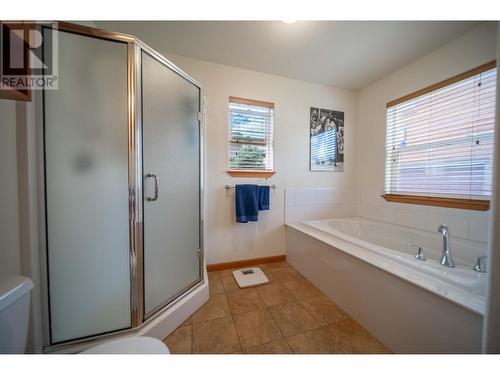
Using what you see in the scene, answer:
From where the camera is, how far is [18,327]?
2.10 ft

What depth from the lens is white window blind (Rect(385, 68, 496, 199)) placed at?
1.34m

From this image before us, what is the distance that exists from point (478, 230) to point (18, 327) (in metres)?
2.84

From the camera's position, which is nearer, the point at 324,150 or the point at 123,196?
the point at 123,196

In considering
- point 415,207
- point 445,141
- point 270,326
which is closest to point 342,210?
point 415,207

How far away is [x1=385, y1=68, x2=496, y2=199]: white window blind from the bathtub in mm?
441

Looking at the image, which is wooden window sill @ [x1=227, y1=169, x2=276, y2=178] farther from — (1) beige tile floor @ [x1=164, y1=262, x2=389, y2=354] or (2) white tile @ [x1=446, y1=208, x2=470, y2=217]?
(2) white tile @ [x1=446, y1=208, x2=470, y2=217]

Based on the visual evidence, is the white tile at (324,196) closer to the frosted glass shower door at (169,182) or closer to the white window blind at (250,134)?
the white window blind at (250,134)

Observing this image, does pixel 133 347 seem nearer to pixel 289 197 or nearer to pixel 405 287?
pixel 405 287

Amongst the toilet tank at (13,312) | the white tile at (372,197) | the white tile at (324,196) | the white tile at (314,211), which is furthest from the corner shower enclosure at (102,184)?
the white tile at (372,197)

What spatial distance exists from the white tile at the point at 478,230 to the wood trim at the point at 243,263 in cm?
170
